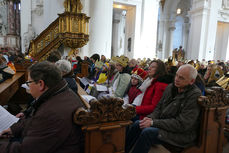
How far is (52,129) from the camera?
123 centimetres

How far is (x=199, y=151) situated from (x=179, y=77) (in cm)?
92

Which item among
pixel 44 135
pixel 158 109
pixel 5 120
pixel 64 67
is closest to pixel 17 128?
pixel 5 120

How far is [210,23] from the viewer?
15367 millimetres

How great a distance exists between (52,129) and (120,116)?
560mm

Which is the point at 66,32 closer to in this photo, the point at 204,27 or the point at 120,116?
the point at 120,116

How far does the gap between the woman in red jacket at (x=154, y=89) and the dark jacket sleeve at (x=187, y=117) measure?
0.60 meters

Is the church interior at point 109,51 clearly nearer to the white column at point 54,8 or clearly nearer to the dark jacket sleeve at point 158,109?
the white column at point 54,8

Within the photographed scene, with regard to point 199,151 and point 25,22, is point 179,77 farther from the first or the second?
point 25,22

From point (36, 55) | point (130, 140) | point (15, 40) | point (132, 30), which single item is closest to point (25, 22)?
point (15, 40)

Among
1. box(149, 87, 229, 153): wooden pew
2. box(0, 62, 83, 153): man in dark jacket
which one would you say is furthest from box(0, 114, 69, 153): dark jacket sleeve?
box(149, 87, 229, 153): wooden pew

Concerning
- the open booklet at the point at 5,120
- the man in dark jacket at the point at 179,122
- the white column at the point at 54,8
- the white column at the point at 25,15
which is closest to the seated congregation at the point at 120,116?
the man in dark jacket at the point at 179,122

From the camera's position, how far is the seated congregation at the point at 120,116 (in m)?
1.27

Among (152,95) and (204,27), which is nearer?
(152,95)

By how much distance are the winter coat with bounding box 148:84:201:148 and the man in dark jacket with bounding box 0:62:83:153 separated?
112 centimetres
